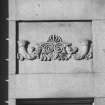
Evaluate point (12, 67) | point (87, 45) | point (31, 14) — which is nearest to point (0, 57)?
point (12, 67)

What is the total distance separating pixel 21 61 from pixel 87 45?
74.2 inches

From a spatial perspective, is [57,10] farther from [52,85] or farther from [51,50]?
[52,85]

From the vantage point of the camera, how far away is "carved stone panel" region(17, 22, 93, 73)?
15.8 metres

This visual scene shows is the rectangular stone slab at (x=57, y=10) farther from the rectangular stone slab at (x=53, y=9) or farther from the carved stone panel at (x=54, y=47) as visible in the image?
the carved stone panel at (x=54, y=47)

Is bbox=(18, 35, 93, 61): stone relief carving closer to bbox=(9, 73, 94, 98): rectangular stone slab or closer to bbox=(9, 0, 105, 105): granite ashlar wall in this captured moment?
bbox=(9, 0, 105, 105): granite ashlar wall

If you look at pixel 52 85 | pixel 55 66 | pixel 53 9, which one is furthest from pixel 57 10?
pixel 52 85

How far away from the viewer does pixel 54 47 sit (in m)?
15.8

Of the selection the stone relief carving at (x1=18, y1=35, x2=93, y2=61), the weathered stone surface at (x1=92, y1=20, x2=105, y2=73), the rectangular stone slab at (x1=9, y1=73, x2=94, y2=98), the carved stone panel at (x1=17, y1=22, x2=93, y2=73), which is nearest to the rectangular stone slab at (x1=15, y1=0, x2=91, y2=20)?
the carved stone panel at (x1=17, y1=22, x2=93, y2=73)

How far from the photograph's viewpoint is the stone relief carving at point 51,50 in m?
15.8

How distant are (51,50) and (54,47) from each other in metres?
0.12

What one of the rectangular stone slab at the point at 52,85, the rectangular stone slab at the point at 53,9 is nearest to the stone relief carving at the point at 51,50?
the rectangular stone slab at the point at 52,85

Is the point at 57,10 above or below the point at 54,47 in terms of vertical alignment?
above

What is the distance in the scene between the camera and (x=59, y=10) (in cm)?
1591

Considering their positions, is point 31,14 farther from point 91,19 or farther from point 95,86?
point 95,86
